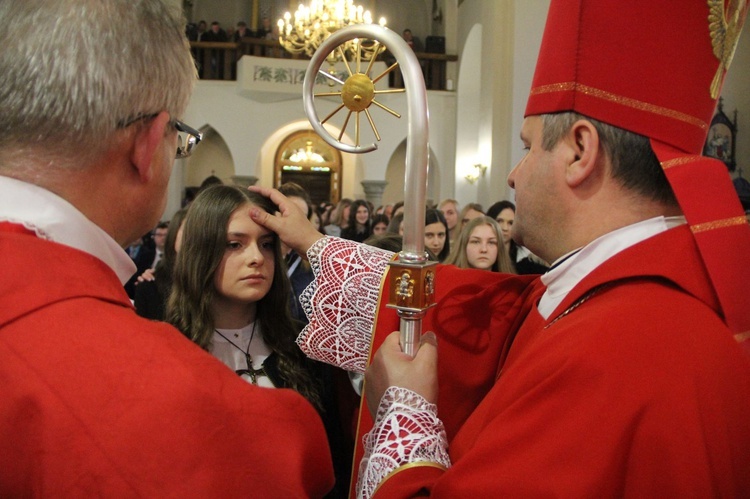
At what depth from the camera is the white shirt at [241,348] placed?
2.14 m

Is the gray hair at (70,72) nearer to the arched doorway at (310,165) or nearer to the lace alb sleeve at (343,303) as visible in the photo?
the lace alb sleeve at (343,303)

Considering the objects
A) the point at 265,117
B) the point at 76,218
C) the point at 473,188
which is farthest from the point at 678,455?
the point at 265,117

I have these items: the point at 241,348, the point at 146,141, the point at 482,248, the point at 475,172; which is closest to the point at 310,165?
the point at 475,172

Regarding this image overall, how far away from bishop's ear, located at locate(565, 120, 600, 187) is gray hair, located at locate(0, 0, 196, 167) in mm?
792

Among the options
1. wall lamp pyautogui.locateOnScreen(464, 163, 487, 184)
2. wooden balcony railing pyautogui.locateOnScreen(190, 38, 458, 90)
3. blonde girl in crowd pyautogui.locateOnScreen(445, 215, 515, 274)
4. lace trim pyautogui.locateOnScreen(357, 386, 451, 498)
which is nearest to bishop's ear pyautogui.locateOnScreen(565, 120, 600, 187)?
lace trim pyautogui.locateOnScreen(357, 386, 451, 498)

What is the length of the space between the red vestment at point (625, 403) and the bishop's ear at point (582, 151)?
0.17m

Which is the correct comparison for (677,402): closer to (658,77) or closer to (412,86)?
(658,77)

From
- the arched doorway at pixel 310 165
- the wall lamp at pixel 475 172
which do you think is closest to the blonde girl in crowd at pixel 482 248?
Result: the wall lamp at pixel 475 172

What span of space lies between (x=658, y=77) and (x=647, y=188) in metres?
0.21

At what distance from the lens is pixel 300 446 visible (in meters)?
0.88

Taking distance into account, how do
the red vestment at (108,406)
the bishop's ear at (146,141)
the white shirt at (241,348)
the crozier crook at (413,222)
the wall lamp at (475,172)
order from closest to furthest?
1. the red vestment at (108,406)
2. the bishop's ear at (146,141)
3. the crozier crook at (413,222)
4. the white shirt at (241,348)
5. the wall lamp at (475,172)

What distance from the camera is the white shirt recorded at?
2141 millimetres

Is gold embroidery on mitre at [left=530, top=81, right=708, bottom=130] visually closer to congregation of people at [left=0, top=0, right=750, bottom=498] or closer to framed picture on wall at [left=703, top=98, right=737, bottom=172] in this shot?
congregation of people at [left=0, top=0, right=750, bottom=498]

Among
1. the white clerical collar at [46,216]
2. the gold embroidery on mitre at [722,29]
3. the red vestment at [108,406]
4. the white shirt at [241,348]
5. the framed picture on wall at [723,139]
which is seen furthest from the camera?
the framed picture on wall at [723,139]
